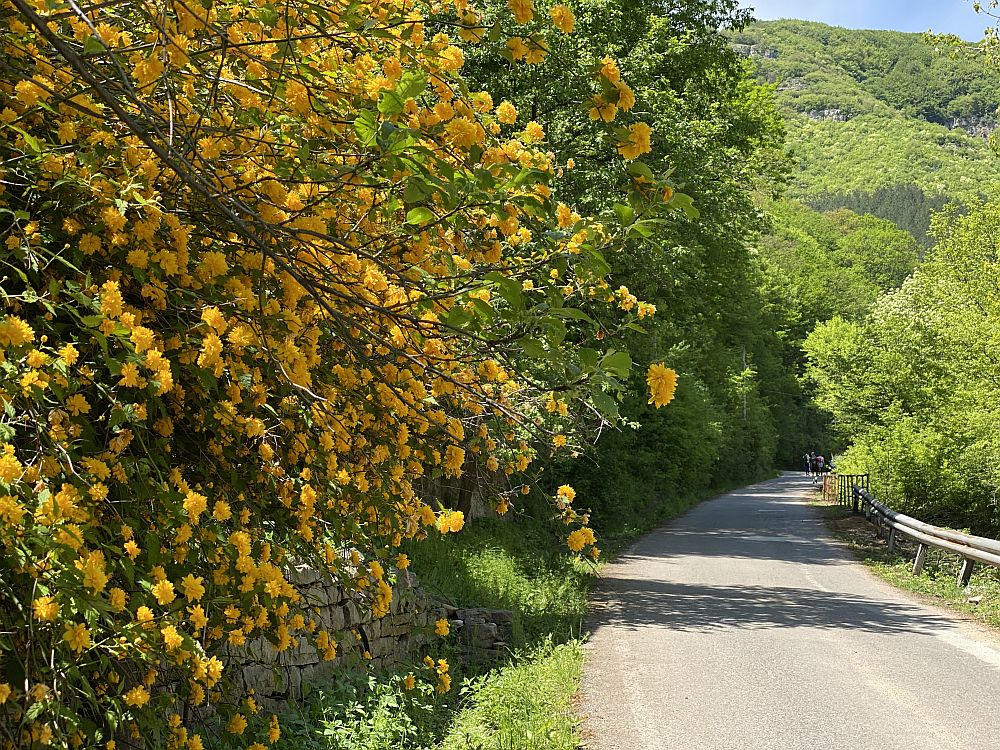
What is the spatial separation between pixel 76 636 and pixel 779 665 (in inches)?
323

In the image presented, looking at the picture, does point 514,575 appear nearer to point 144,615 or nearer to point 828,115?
point 144,615

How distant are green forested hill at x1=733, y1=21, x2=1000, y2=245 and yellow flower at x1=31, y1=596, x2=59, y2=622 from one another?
10739 centimetres

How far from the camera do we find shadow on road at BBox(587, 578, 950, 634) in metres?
12.0

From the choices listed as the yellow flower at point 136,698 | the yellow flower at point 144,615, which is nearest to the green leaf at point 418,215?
the yellow flower at point 144,615

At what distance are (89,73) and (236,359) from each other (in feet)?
3.63

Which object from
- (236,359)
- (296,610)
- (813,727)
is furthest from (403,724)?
(236,359)

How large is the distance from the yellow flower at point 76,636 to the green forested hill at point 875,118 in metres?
107

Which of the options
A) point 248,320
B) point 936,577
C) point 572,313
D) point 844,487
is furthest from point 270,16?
point 844,487

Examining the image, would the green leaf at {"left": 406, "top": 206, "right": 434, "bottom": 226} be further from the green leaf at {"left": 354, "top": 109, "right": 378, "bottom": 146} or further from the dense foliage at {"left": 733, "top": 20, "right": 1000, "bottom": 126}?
the dense foliage at {"left": 733, "top": 20, "right": 1000, "bottom": 126}

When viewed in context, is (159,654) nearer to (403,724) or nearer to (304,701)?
(304,701)

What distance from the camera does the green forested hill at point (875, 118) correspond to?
12556 cm

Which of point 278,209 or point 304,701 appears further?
point 304,701

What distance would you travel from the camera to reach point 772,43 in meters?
189

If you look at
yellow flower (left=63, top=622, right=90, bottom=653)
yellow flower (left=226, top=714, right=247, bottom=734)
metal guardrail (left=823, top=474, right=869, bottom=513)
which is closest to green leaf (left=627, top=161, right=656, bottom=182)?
yellow flower (left=63, top=622, right=90, bottom=653)
